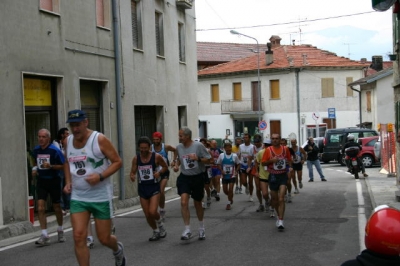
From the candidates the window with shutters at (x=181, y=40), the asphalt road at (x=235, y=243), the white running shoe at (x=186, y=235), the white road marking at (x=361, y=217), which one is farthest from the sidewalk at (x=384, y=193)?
the window with shutters at (x=181, y=40)

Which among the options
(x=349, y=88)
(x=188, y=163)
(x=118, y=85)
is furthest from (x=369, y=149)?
(x=188, y=163)

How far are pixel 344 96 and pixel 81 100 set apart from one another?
39.7 meters

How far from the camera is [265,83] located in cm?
5478

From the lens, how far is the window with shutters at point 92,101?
54.1 feet

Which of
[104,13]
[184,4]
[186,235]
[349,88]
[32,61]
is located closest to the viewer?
[186,235]

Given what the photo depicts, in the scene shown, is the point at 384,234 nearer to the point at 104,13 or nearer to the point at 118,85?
the point at 118,85

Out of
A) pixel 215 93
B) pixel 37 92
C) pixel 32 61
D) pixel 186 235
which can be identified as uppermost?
pixel 215 93

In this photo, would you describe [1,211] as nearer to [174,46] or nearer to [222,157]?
[222,157]

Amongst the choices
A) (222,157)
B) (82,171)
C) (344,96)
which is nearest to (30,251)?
(82,171)

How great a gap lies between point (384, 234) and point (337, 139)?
1330 inches

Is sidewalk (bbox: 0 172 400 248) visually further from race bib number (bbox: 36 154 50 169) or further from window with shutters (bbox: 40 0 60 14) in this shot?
window with shutters (bbox: 40 0 60 14)

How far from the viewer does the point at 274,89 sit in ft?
178

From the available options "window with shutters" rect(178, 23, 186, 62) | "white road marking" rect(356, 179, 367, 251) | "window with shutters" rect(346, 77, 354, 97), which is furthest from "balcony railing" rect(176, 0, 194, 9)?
"window with shutters" rect(346, 77, 354, 97)

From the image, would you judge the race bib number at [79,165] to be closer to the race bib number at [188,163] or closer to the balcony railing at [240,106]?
the race bib number at [188,163]
